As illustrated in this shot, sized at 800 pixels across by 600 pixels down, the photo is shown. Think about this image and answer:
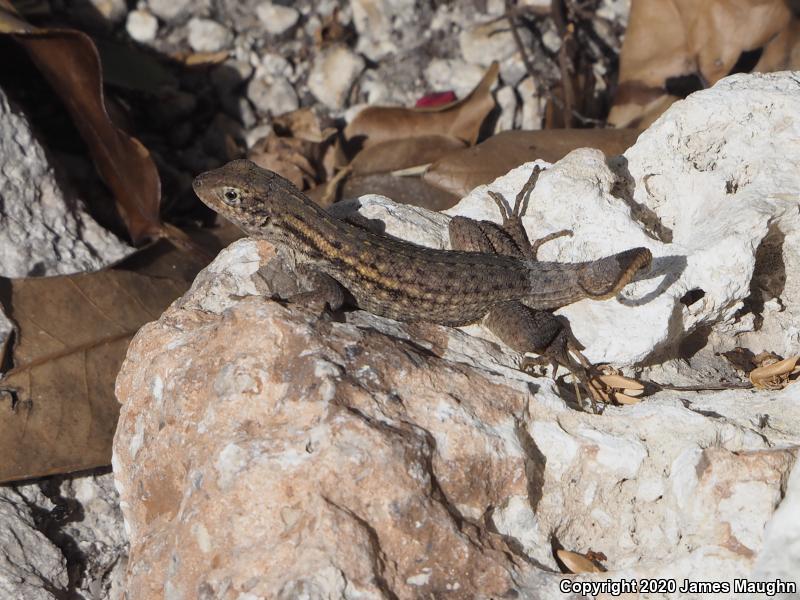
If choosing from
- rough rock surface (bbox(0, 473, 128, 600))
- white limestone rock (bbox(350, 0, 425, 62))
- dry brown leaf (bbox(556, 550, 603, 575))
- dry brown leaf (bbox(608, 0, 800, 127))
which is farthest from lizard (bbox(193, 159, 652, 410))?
white limestone rock (bbox(350, 0, 425, 62))

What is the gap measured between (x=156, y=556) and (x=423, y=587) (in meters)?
1.09

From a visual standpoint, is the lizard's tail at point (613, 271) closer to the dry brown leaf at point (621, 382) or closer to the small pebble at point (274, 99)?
the dry brown leaf at point (621, 382)

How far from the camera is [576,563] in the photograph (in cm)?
309

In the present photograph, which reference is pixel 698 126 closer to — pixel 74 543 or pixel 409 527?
pixel 409 527

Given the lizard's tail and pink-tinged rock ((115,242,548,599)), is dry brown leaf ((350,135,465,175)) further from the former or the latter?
pink-tinged rock ((115,242,548,599))

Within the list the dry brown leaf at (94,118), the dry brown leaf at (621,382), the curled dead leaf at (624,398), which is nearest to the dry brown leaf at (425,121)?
the dry brown leaf at (94,118)

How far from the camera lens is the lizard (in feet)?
13.3

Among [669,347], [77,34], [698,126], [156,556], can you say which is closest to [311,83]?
[77,34]

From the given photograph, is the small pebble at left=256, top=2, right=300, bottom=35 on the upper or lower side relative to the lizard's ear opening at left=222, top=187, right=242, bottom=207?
upper

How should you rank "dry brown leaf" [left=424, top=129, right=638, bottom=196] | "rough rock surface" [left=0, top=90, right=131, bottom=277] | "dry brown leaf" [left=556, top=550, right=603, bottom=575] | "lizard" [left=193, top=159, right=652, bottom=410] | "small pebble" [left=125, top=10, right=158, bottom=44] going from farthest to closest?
"small pebble" [left=125, top=10, right=158, bottom=44] < "dry brown leaf" [left=424, top=129, right=638, bottom=196] < "rough rock surface" [left=0, top=90, right=131, bottom=277] < "lizard" [left=193, top=159, right=652, bottom=410] < "dry brown leaf" [left=556, top=550, right=603, bottom=575]

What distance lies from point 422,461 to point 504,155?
3.19 meters

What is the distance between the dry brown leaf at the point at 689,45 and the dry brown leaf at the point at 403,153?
4.86 ft

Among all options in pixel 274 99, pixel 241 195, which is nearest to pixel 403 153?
pixel 274 99

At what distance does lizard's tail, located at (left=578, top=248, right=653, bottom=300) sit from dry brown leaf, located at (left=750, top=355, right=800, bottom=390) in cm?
86
